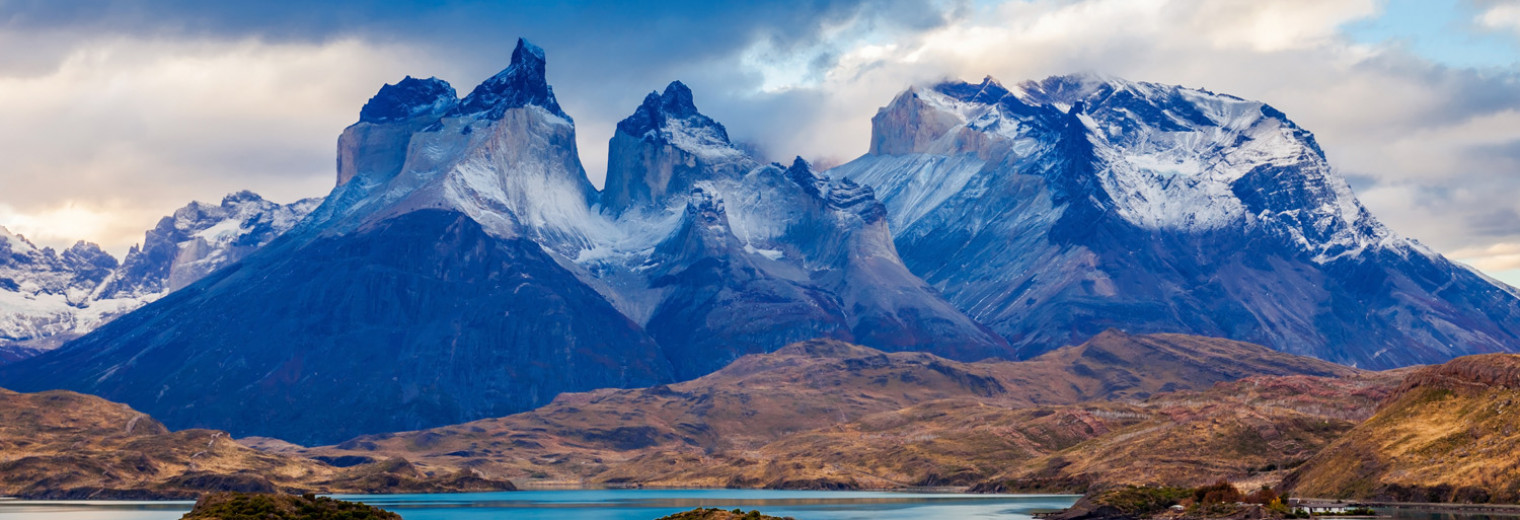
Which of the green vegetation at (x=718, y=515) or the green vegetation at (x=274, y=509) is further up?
the green vegetation at (x=274, y=509)

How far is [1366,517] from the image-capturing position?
635 feet

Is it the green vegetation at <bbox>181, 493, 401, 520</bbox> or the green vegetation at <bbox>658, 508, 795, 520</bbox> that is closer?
the green vegetation at <bbox>181, 493, 401, 520</bbox>

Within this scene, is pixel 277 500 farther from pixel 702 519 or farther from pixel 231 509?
pixel 702 519

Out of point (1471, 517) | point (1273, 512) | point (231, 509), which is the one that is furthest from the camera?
point (1273, 512)

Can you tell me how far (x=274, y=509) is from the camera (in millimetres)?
167500

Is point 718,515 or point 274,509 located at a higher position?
point 274,509

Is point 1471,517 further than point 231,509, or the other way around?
point 1471,517

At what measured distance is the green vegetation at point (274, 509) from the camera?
165375 mm

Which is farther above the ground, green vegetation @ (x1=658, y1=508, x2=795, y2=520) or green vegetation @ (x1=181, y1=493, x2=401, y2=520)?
green vegetation @ (x1=181, y1=493, x2=401, y2=520)

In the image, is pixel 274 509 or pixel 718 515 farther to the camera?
pixel 718 515

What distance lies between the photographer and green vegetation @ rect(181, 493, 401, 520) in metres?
165

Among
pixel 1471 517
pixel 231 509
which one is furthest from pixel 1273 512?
pixel 231 509

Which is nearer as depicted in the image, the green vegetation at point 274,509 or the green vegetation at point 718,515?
the green vegetation at point 274,509

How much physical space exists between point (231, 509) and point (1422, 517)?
13022 centimetres
